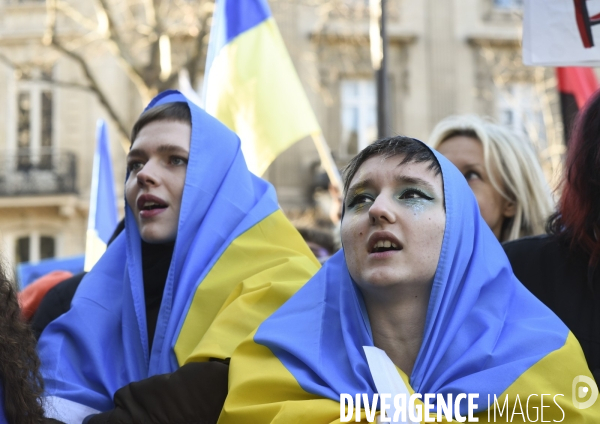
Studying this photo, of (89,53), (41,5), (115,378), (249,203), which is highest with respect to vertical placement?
(41,5)

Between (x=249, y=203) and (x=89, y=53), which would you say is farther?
(x=89, y=53)

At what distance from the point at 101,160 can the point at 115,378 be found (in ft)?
10.6

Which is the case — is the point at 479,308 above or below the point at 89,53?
below

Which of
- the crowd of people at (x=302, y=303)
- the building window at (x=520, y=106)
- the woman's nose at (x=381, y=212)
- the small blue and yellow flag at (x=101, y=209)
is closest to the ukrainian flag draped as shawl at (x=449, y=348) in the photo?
the crowd of people at (x=302, y=303)

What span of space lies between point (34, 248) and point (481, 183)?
17.6 meters

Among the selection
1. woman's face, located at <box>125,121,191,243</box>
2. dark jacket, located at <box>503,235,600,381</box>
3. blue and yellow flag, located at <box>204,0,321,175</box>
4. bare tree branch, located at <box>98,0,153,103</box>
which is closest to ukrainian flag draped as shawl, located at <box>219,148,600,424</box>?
dark jacket, located at <box>503,235,600,381</box>

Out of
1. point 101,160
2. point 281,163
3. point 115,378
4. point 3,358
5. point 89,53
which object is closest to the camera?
point 3,358

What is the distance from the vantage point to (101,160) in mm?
6000

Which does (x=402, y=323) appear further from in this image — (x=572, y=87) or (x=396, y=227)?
(x=572, y=87)

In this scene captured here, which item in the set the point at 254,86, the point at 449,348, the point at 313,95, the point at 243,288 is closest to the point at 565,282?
the point at 449,348

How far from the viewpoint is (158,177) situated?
315 cm

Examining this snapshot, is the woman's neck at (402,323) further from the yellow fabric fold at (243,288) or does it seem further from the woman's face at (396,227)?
the yellow fabric fold at (243,288)

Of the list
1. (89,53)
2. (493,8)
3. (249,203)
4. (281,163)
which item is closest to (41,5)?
(89,53)

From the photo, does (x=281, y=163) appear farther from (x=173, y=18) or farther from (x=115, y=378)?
(x=115, y=378)
